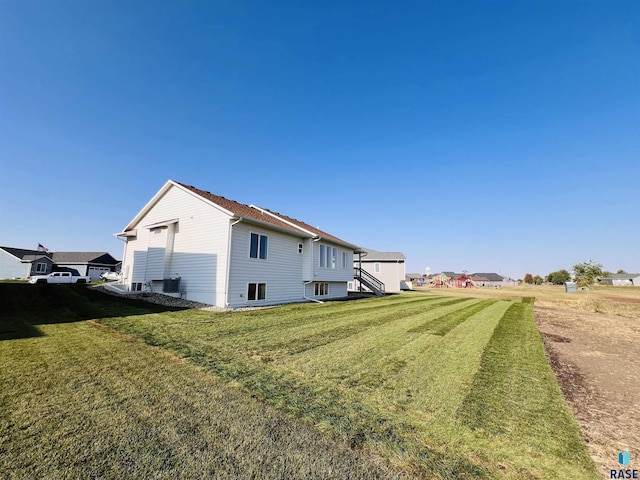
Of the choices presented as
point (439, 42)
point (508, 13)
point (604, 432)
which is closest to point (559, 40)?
point (508, 13)

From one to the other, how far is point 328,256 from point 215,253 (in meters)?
8.82

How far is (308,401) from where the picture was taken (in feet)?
12.4

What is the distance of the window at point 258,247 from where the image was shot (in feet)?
45.3

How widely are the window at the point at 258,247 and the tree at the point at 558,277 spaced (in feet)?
406

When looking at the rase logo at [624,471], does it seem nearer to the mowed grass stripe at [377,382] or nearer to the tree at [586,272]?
the mowed grass stripe at [377,382]

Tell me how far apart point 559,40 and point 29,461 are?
68.2 feet

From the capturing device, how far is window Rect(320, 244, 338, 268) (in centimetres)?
1888

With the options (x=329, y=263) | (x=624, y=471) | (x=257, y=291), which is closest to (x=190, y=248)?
(x=257, y=291)

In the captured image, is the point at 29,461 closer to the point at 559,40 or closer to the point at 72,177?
the point at 559,40

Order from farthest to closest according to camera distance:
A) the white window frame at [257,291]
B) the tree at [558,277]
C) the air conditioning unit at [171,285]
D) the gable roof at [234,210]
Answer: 1. the tree at [558,277]
2. the air conditioning unit at [171,285]
3. the gable roof at [234,210]
4. the white window frame at [257,291]

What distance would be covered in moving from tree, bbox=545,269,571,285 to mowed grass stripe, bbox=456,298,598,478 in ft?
410

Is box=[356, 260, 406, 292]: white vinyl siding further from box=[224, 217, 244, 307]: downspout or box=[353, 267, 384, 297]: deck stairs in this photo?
box=[224, 217, 244, 307]: downspout

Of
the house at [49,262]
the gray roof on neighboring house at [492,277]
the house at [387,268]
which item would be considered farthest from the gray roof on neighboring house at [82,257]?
the gray roof on neighboring house at [492,277]

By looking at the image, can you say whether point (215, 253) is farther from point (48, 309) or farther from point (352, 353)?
point (352, 353)
